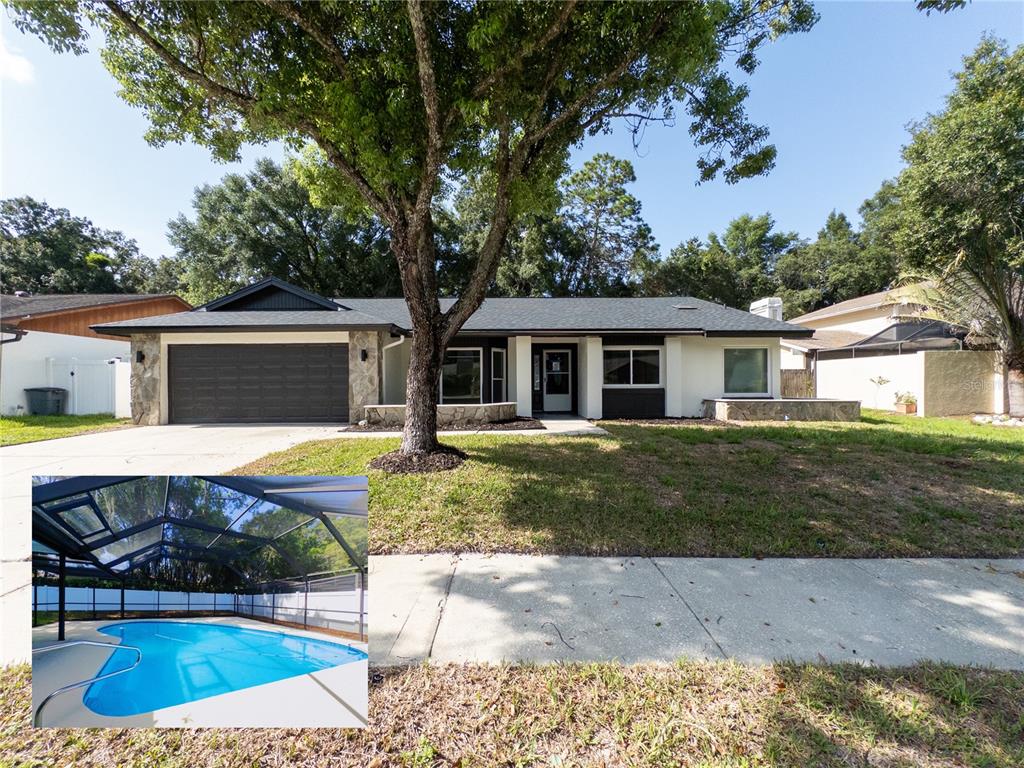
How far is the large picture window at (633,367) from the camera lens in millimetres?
12359

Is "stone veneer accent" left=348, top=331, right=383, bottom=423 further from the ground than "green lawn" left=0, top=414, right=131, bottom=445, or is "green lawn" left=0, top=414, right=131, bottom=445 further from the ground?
"stone veneer accent" left=348, top=331, right=383, bottom=423

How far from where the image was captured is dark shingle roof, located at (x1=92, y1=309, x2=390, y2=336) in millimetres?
10898

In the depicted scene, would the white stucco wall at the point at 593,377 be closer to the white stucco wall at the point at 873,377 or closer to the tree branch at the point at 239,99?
the tree branch at the point at 239,99

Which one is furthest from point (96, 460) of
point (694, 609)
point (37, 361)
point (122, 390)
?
point (37, 361)

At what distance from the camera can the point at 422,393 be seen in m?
6.66

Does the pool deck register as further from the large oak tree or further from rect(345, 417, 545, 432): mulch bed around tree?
rect(345, 417, 545, 432): mulch bed around tree

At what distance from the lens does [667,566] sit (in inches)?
143

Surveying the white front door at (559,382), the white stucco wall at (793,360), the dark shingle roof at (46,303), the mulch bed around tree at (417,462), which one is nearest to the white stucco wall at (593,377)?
the white front door at (559,382)

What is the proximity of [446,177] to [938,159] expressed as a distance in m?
12.3

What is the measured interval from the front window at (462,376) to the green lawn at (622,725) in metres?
10.4

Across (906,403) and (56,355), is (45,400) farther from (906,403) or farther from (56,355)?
(906,403)

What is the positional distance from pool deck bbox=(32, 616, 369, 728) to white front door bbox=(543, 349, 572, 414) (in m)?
12.3

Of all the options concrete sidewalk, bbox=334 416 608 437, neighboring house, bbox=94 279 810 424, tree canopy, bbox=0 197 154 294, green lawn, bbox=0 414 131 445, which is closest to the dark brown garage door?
neighboring house, bbox=94 279 810 424

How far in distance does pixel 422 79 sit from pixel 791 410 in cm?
1192
